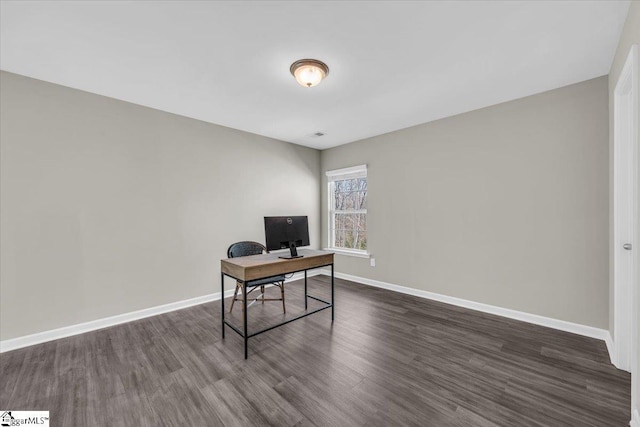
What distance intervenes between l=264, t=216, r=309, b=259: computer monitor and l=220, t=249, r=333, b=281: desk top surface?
123 mm

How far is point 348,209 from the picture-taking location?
488cm

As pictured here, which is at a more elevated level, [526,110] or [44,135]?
[526,110]

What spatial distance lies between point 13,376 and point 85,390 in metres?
0.70

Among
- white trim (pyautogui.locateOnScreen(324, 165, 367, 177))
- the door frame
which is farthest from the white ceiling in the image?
white trim (pyautogui.locateOnScreen(324, 165, 367, 177))

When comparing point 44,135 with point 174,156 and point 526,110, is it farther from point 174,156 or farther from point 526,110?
point 526,110

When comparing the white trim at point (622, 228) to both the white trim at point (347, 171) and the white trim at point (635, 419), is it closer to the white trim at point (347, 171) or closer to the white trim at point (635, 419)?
the white trim at point (635, 419)

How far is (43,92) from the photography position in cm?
249

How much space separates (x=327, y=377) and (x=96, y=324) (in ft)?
8.51

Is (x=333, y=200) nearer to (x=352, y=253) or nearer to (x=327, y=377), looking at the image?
(x=352, y=253)

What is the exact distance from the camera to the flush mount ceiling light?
2.16 metres

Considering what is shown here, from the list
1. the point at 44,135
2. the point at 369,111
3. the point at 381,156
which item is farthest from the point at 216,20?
the point at 381,156

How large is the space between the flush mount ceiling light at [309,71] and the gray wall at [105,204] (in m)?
1.94

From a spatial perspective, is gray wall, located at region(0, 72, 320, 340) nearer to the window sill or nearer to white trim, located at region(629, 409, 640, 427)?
the window sill

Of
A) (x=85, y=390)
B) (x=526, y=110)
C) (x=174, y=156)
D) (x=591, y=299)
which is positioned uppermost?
(x=526, y=110)
